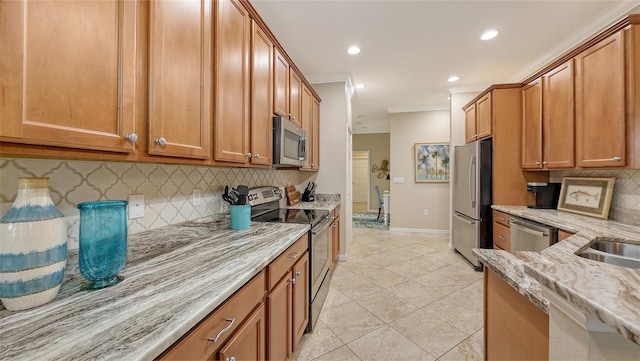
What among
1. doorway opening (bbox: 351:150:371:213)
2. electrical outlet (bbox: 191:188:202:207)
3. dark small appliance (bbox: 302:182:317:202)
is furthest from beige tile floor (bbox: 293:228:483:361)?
doorway opening (bbox: 351:150:371:213)

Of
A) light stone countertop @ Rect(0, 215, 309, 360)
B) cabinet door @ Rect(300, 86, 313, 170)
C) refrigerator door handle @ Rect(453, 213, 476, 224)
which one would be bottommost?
refrigerator door handle @ Rect(453, 213, 476, 224)

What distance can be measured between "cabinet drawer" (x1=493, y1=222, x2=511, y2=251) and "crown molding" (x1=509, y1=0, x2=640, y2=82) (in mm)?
2055

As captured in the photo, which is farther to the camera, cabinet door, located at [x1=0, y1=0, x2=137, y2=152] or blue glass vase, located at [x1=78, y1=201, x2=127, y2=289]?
blue glass vase, located at [x1=78, y1=201, x2=127, y2=289]

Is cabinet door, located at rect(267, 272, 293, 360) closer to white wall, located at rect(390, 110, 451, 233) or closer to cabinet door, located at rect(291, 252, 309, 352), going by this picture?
cabinet door, located at rect(291, 252, 309, 352)

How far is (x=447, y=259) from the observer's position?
3.62m

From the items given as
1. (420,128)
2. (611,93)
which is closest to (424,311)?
(611,93)

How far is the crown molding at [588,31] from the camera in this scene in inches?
81.0

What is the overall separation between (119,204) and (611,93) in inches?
128

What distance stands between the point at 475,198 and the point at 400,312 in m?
1.89

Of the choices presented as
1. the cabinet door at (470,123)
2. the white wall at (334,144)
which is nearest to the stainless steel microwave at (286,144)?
the white wall at (334,144)

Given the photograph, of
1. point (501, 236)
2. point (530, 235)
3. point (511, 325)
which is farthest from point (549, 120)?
point (511, 325)

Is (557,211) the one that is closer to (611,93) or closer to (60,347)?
(611,93)

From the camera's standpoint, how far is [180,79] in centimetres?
111

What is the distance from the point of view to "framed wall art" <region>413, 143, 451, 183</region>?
5.02 meters
